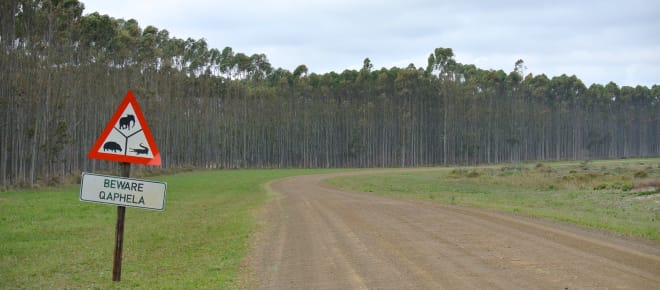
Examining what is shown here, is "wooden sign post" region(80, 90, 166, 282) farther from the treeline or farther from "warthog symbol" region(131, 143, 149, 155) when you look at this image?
the treeline

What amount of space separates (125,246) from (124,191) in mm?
5952

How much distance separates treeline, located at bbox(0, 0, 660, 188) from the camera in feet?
151

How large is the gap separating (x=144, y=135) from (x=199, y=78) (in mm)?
93118

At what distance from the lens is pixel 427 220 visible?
59.4 feet

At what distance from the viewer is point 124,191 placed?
8688 mm

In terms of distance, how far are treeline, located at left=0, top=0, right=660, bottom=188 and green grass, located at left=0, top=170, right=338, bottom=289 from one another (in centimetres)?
2115

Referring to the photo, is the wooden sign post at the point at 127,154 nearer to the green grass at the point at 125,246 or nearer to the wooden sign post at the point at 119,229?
the wooden sign post at the point at 119,229

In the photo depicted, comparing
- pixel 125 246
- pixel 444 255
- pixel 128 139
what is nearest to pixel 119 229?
pixel 128 139

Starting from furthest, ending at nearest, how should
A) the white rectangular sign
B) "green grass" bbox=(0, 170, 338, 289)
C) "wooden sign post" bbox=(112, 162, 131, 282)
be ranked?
"green grass" bbox=(0, 170, 338, 289)
"wooden sign post" bbox=(112, 162, 131, 282)
the white rectangular sign

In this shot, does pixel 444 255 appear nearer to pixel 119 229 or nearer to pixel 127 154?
pixel 119 229

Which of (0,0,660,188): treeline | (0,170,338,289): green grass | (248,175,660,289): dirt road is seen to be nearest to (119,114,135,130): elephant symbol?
(0,170,338,289): green grass

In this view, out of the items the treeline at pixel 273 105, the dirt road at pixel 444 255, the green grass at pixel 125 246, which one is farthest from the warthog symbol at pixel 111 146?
the treeline at pixel 273 105

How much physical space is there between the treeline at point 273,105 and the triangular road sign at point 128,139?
3437 cm

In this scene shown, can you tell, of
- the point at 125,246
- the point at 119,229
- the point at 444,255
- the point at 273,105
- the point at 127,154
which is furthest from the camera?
the point at 273,105
